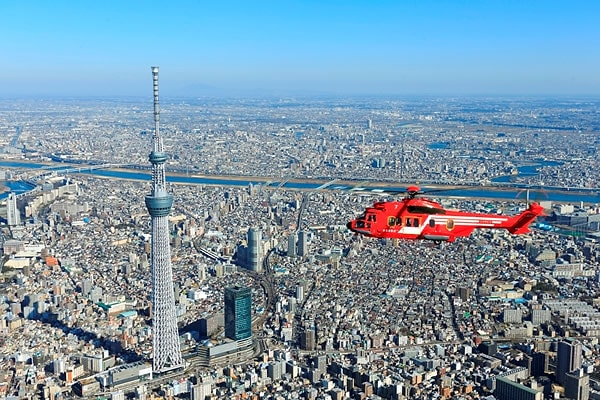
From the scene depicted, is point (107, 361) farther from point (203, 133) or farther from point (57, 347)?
point (203, 133)

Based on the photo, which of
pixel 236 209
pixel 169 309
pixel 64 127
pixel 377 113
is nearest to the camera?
pixel 169 309

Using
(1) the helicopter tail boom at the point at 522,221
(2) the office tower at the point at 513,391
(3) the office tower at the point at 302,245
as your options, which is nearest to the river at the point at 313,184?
(3) the office tower at the point at 302,245

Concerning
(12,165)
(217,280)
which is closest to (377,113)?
(12,165)

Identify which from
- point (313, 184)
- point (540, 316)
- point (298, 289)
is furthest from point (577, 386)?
point (313, 184)

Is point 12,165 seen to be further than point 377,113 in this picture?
No

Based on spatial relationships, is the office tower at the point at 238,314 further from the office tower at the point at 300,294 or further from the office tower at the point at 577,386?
the office tower at the point at 577,386

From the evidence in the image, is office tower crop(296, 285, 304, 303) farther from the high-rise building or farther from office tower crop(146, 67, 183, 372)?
office tower crop(146, 67, 183, 372)
